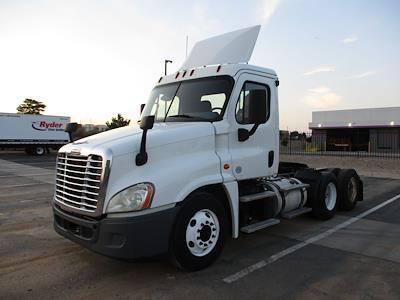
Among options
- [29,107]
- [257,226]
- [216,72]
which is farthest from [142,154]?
[29,107]

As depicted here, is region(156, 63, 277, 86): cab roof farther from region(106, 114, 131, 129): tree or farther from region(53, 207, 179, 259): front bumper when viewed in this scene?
region(106, 114, 131, 129): tree

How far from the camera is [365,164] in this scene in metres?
20.0

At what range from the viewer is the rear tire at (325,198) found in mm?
7270

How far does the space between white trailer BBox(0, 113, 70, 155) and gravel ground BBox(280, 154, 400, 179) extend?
20.4 metres

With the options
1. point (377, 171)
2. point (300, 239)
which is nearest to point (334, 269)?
point (300, 239)

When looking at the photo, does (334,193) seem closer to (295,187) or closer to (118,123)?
(295,187)

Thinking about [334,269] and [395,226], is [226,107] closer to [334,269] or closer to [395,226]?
[334,269]

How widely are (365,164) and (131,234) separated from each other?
18.9m

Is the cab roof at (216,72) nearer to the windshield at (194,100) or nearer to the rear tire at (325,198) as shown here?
the windshield at (194,100)

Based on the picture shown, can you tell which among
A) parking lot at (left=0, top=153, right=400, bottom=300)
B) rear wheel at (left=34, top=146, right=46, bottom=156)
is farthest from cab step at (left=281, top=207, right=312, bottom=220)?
rear wheel at (left=34, top=146, right=46, bottom=156)

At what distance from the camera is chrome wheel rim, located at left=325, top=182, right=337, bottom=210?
304 inches

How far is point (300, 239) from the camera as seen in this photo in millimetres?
6125

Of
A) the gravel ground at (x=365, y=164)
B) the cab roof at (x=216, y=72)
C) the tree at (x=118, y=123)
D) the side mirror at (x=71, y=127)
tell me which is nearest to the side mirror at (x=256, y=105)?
the cab roof at (x=216, y=72)

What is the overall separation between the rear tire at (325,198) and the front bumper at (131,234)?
4044 millimetres
